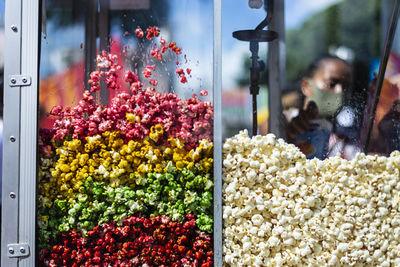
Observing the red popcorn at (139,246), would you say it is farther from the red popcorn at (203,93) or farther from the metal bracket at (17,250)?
the red popcorn at (203,93)

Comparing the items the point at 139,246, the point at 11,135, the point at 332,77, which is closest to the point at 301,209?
the point at 139,246

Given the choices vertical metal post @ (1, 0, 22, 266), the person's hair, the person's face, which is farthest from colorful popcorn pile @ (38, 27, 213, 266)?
the person's hair

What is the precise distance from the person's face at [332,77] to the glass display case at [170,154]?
0.74 metres

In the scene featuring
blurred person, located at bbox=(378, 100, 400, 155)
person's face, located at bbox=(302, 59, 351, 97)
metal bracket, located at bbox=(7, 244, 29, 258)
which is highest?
person's face, located at bbox=(302, 59, 351, 97)

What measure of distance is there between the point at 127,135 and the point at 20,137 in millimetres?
525

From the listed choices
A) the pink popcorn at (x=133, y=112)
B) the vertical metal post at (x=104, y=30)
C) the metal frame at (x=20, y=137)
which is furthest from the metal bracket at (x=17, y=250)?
the vertical metal post at (x=104, y=30)

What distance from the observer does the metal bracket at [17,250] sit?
1.98 metres

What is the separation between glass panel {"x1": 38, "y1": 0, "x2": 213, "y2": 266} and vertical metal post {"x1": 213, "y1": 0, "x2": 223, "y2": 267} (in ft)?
0.16

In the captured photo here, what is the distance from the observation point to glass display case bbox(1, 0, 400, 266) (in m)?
1.99

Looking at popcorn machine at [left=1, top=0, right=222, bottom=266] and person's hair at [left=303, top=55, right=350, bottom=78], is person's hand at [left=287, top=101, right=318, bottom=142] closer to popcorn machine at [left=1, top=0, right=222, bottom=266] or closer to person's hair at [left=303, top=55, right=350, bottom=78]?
popcorn machine at [left=1, top=0, right=222, bottom=266]

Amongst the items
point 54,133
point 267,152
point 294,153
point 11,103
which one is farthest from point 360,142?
point 11,103

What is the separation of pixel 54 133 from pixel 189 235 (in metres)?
0.87

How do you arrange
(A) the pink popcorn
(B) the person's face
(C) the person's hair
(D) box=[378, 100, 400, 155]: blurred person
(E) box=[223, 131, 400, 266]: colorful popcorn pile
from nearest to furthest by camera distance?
A: (E) box=[223, 131, 400, 266]: colorful popcorn pile → (A) the pink popcorn → (D) box=[378, 100, 400, 155]: blurred person → (B) the person's face → (C) the person's hair

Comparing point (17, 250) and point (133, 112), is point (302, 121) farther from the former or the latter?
point (17, 250)
